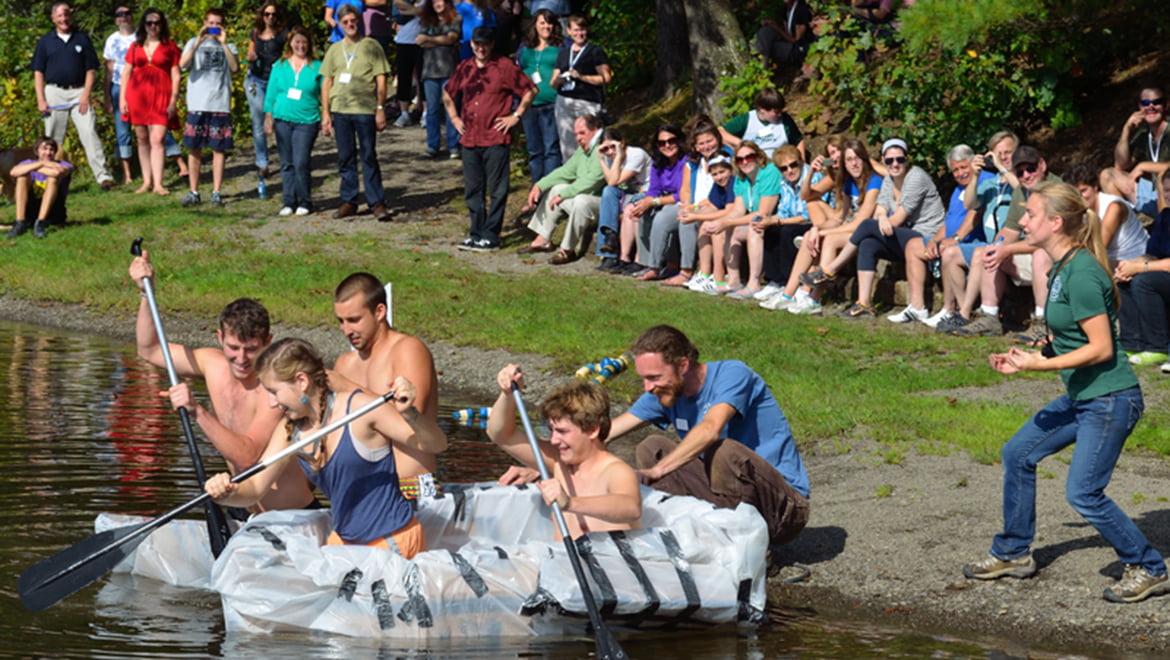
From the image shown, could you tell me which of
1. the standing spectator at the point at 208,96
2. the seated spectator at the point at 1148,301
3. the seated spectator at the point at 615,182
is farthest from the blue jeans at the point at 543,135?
the seated spectator at the point at 1148,301

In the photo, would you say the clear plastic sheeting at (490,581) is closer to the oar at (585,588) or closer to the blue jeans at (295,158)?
the oar at (585,588)

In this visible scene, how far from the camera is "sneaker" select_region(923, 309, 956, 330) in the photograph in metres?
13.7

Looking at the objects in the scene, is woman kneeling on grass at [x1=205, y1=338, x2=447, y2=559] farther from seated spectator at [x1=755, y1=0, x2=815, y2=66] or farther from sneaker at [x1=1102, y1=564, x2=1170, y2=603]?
seated spectator at [x1=755, y1=0, x2=815, y2=66]

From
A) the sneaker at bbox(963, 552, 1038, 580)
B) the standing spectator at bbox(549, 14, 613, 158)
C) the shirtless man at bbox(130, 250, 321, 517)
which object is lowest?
the sneaker at bbox(963, 552, 1038, 580)

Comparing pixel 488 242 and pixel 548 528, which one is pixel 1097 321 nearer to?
pixel 548 528

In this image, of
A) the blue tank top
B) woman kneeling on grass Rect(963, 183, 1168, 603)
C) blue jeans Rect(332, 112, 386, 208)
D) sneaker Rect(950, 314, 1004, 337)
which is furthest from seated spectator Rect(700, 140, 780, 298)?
the blue tank top

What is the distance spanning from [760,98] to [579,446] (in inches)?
361

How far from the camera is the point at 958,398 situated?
11531 mm

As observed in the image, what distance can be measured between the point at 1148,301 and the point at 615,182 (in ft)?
20.1

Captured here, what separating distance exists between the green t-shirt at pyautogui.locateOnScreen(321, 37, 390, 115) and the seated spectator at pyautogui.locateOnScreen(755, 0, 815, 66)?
4.52m

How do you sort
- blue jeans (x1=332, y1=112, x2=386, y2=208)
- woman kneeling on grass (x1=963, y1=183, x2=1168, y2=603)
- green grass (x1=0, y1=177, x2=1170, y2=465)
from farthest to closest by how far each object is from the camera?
blue jeans (x1=332, y1=112, x2=386, y2=208) → green grass (x1=0, y1=177, x2=1170, y2=465) → woman kneeling on grass (x1=963, y1=183, x2=1168, y2=603)

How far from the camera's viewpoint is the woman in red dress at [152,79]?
66.5 feet

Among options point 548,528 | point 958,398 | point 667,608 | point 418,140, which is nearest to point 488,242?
point 418,140

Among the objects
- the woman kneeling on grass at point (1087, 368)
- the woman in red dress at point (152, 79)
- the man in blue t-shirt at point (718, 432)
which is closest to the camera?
the woman kneeling on grass at point (1087, 368)
